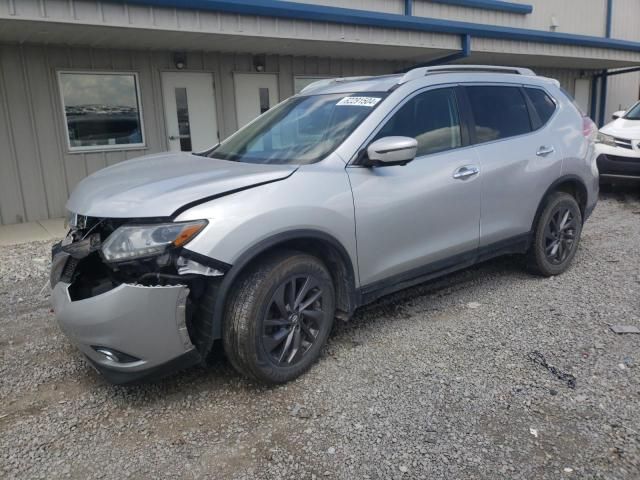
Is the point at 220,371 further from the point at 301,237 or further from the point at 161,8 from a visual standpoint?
the point at 161,8

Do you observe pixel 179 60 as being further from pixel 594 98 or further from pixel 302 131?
pixel 594 98

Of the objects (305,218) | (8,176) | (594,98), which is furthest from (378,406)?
(594,98)

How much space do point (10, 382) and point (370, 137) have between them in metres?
2.77

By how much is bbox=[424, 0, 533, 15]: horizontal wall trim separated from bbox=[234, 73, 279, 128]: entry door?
498 cm

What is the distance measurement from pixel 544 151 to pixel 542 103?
528 millimetres

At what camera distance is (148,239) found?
2676 millimetres

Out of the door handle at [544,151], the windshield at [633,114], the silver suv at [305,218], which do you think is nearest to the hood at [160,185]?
the silver suv at [305,218]

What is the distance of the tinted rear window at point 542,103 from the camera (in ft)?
15.5

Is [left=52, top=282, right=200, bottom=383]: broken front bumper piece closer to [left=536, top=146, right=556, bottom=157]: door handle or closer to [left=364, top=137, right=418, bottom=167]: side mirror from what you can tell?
[left=364, top=137, right=418, bottom=167]: side mirror

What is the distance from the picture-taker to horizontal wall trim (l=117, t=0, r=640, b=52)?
6887 millimetres

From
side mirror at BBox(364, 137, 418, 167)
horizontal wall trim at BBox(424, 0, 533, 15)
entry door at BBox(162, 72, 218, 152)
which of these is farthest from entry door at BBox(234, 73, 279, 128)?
side mirror at BBox(364, 137, 418, 167)

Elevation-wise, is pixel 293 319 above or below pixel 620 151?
below

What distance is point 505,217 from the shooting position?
4.33m

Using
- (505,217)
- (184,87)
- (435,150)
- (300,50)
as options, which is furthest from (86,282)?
(300,50)
